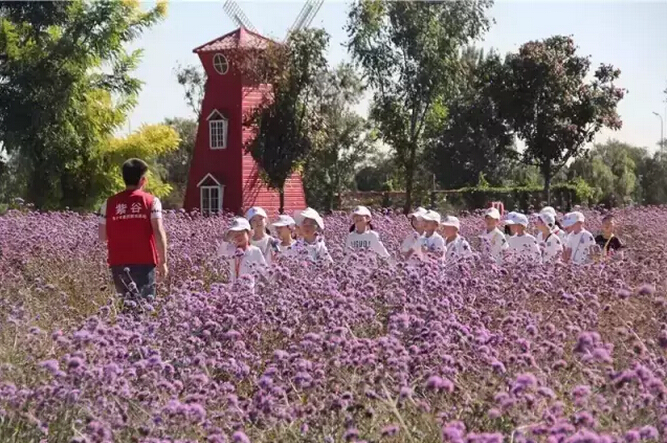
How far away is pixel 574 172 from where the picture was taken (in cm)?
6831

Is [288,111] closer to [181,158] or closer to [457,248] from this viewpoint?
[457,248]

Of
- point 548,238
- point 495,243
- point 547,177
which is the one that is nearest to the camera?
point 495,243

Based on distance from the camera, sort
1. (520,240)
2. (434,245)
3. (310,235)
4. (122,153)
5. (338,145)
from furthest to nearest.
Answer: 1. (338,145)
2. (122,153)
3. (520,240)
4. (434,245)
5. (310,235)

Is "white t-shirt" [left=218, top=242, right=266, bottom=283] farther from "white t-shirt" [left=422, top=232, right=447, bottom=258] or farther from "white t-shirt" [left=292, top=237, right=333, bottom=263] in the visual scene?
"white t-shirt" [left=422, top=232, right=447, bottom=258]

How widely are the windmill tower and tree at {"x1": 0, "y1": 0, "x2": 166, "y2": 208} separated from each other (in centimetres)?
577

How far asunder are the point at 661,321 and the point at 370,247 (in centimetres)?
470

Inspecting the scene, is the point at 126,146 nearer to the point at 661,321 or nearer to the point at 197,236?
the point at 197,236

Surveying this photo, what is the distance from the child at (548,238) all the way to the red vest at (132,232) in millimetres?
4086

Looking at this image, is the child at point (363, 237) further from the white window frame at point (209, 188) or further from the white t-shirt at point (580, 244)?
the white window frame at point (209, 188)

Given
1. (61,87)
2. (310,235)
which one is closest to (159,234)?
(310,235)

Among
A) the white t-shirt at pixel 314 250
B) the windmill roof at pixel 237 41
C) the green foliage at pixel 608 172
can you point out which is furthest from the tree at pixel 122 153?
the green foliage at pixel 608 172

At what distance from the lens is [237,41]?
4247cm

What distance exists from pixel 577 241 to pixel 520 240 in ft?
2.10

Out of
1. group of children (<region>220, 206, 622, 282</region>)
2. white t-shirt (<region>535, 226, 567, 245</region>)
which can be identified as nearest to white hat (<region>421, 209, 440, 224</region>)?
group of children (<region>220, 206, 622, 282</region>)
